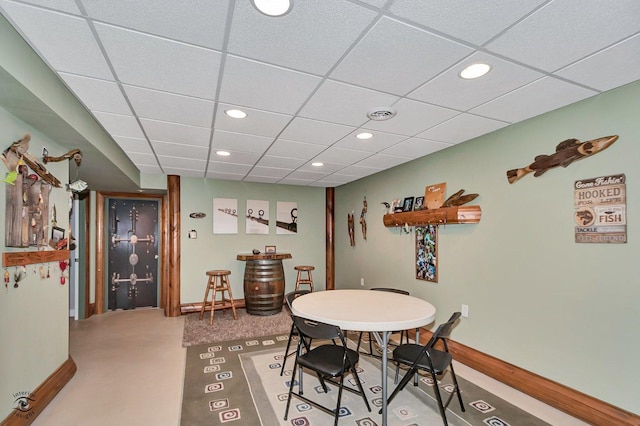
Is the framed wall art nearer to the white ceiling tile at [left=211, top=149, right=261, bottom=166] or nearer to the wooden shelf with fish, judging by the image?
the wooden shelf with fish

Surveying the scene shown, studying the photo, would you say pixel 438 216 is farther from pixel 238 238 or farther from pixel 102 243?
pixel 102 243

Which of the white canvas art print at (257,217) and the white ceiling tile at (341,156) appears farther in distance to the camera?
the white canvas art print at (257,217)

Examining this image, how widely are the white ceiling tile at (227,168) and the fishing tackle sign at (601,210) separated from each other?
3578 mm

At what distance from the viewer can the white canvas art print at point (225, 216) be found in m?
5.35

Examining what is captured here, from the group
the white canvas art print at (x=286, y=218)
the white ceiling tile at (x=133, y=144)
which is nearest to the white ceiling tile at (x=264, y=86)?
the white ceiling tile at (x=133, y=144)

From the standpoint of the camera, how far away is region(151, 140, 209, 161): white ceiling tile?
3301mm

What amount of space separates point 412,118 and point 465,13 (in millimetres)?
1220

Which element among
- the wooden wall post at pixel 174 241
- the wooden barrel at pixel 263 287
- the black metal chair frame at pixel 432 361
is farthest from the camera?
the wooden wall post at pixel 174 241

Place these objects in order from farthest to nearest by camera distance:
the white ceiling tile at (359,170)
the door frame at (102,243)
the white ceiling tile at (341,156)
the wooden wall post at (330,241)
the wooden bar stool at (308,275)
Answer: the wooden wall post at (330,241) → the wooden bar stool at (308,275) → the door frame at (102,243) → the white ceiling tile at (359,170) → the white ceiling tile at (341,156)

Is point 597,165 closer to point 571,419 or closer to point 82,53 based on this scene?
point 571,419

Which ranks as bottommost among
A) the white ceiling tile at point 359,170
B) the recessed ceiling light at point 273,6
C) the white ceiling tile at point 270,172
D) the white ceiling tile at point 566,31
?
the white ceiling tile at point 359,170

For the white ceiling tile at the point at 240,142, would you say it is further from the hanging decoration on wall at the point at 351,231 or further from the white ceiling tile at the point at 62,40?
the hanging decoration on wall at the point at 351,231

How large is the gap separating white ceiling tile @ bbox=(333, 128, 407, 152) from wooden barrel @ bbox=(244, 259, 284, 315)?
2.47 meters

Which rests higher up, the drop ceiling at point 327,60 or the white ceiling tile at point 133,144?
the drop ceiling at point 327,60
